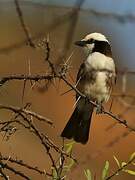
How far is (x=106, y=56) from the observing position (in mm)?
4344

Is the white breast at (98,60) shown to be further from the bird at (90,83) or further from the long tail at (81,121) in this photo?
the long tail at (81,121)

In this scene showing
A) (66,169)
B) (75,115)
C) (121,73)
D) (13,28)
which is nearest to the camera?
(121,73)

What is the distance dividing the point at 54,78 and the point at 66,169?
385 millimetres

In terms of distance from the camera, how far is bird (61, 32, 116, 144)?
4.13 metres

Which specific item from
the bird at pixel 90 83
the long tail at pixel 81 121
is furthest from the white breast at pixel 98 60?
the long tail at pixel 81 121

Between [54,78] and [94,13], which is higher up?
[94,13]

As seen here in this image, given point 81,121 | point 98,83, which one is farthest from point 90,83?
point 81,121

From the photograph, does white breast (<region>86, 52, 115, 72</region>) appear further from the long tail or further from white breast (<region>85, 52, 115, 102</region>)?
the long tail

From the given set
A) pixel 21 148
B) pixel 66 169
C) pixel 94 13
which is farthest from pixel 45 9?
pixel 21 148

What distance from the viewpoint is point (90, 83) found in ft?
13.8

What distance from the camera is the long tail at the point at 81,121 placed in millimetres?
4227

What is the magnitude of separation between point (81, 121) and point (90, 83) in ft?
1.21

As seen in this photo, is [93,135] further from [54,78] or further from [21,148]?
[54,78]

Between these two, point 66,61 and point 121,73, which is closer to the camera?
point 121,73
